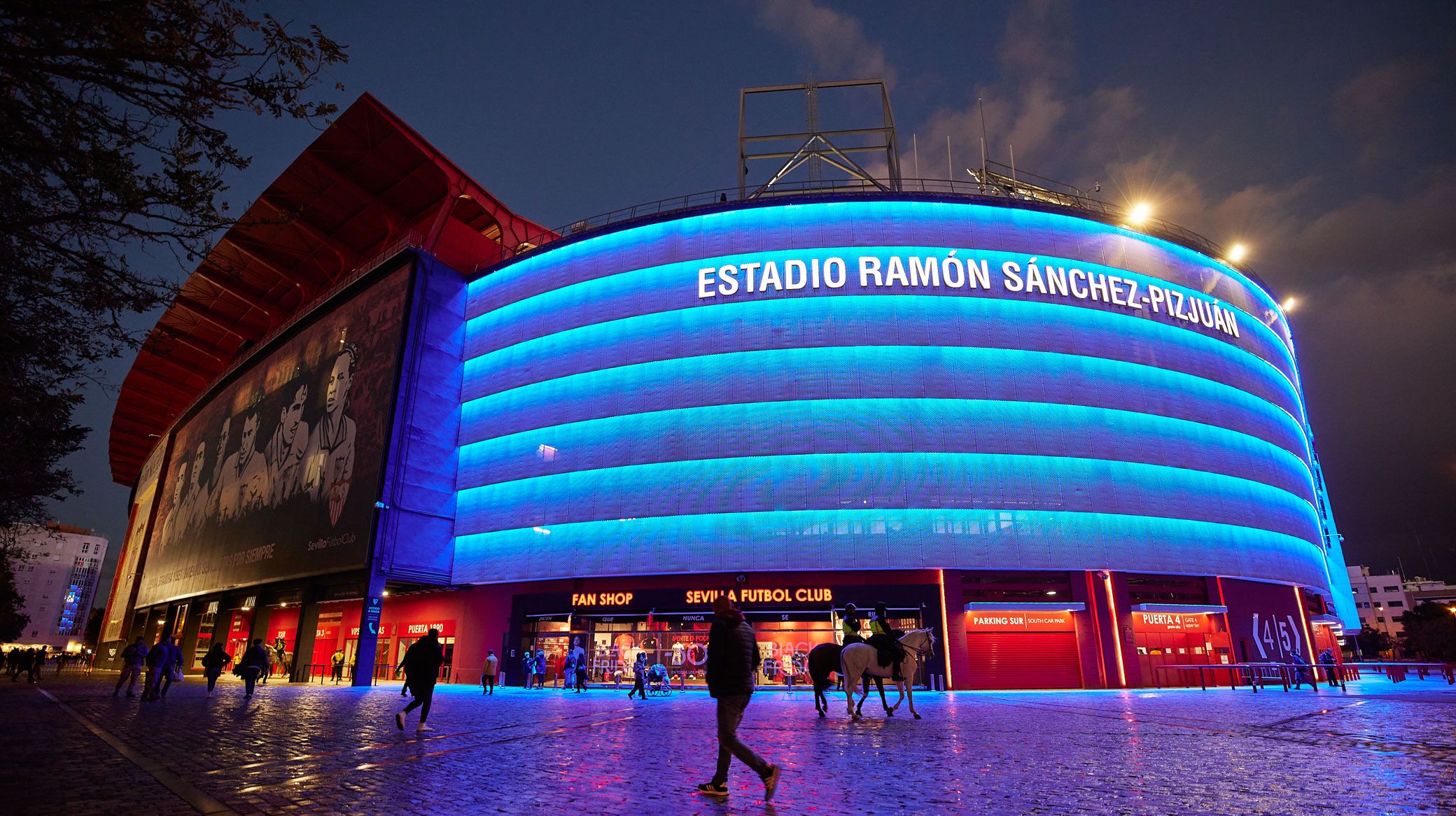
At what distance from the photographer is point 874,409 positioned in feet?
108

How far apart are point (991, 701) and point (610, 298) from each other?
2631 centimetres

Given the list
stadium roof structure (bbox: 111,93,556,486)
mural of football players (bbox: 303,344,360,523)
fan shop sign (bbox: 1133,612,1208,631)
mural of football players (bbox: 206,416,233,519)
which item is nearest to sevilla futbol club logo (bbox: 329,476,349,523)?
mural of football players (bbox: 303,344,360,523)

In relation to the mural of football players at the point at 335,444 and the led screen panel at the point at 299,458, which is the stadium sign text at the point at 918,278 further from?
the mural of football players at the point at 335,444

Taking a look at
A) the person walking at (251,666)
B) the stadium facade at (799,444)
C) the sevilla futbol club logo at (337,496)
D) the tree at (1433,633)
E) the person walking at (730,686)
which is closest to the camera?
the person walking at (730,686)

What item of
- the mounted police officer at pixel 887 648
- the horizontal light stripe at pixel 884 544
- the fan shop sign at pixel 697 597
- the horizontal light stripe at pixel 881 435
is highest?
the horizontal light stripe at pixel 881 435

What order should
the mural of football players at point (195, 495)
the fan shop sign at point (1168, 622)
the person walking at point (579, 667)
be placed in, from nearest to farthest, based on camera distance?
the person walking at point (579, 667), the fan shop sign at point (1168, 622), the mural of football players at point (195, 495)

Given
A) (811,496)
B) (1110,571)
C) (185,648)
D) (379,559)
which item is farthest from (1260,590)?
(185,648)

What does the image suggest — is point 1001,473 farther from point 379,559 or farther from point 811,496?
point 379,559

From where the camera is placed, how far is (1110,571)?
3228cm

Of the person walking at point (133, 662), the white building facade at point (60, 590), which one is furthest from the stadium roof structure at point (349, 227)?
the white building facade at point (60, 590)

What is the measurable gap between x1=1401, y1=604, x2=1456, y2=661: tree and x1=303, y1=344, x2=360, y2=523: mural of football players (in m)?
93.9

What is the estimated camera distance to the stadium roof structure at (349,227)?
42.3 m

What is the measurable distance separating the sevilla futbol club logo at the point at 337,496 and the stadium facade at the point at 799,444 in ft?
0.62

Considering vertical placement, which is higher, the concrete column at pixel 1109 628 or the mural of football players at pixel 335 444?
the mural of football players at pixel 335 444
